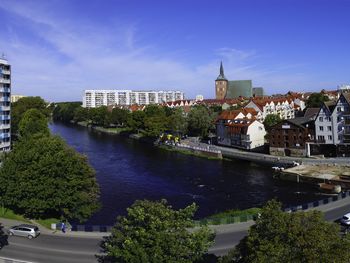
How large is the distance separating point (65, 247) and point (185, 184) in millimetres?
29967

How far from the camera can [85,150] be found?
291 ft

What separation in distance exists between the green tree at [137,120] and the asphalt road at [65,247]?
82720mm

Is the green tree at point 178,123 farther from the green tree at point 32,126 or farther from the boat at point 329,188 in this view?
the boat at point 329,188

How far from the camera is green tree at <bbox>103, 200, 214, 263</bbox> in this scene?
18.5 metres

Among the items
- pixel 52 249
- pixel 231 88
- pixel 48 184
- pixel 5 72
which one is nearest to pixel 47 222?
pixel 48 184

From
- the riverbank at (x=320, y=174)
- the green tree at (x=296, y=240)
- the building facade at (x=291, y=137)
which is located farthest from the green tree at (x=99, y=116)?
the green tree at (x=296, y=240)

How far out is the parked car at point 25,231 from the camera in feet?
92.3

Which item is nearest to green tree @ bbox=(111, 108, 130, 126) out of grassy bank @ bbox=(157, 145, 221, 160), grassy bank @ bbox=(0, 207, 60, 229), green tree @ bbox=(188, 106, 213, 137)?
green tree @ bbox=(188, 106, 213, 137)

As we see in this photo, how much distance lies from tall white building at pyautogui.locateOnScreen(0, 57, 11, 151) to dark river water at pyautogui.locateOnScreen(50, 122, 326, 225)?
48.6 ft

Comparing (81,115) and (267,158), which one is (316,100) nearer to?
(267,158)

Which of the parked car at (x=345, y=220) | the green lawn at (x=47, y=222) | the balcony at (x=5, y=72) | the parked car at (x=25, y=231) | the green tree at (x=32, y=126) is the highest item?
the balcony at (x=5, y=72)

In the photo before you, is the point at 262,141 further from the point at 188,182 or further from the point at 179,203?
the point at 179,203

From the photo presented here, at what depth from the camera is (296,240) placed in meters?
14.9

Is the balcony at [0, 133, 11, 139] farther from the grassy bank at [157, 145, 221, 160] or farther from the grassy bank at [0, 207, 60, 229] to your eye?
the grassy bank at [0, 207, 60, 229]
